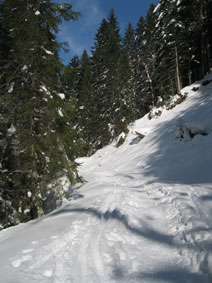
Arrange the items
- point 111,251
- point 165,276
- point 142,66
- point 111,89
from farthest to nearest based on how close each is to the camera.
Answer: point 142,66 → point 111,89 → point 111,251 → point 165,276

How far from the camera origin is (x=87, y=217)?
13.3 ft

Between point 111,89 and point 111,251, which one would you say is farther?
point 111,89

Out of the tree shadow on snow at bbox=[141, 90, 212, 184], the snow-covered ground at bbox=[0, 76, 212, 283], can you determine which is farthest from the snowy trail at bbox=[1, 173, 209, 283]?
the tree shadow on snow at bbox=[141, 90, 212, 184]

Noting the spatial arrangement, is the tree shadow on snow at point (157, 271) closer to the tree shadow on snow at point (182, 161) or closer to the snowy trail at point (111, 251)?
the snowy trail at point (111, 251)

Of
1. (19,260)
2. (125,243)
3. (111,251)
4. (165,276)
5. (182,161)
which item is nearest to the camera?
(165,276)

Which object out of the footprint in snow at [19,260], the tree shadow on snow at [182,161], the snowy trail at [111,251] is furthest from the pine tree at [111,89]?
the footprint in snow at [19,260]

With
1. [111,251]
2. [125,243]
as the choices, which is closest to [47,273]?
[111,251]

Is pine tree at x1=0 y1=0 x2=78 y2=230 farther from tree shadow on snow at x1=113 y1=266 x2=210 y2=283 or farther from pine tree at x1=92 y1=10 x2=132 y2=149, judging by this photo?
pine tree at x1=92 y1=10 x2=132 y2=149

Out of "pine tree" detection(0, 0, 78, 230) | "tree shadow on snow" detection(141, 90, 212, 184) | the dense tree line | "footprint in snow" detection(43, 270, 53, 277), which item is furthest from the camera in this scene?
the dense tree line

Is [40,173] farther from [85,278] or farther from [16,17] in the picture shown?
[16,17]

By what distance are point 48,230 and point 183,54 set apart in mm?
23539

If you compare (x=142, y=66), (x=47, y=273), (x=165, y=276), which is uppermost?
(x=142, y=66)

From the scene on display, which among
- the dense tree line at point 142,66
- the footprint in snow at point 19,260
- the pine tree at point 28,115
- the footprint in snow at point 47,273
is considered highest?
the dense tree line at point 142,66

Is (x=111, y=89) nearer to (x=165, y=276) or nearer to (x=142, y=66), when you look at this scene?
(x=142, y=66)
